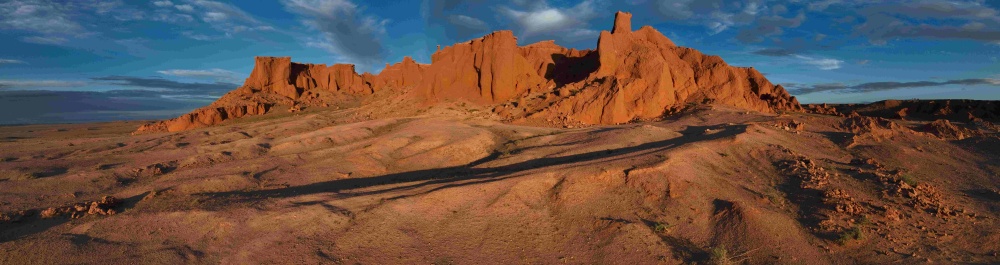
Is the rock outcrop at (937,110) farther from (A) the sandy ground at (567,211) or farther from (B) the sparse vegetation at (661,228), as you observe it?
(B) the sparse vegetation at (661,228)

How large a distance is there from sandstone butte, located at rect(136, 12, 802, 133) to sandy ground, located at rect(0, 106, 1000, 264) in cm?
1154

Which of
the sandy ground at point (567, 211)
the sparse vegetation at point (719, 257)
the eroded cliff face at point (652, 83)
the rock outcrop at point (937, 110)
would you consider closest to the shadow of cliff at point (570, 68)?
the eroded cliff face at point (652, 83)

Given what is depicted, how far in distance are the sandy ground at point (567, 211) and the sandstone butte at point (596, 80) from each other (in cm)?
1154

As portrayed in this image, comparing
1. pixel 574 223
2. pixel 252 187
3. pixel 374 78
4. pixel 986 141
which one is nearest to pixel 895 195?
pixel 574 223

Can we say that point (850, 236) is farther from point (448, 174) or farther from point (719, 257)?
point (448, 174)

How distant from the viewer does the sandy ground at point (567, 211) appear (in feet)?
22.7

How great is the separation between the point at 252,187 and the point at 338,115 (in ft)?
80.3

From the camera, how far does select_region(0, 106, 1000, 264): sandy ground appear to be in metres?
6.91

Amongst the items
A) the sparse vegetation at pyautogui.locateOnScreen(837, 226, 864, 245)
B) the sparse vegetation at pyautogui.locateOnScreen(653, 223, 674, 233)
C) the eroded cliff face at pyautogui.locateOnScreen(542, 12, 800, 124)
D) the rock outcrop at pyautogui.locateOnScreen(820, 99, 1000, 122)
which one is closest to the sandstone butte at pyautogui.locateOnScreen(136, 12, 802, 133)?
the eroded cliff face at pyautogui.locateOnScreen(542, 12, 800, 124)

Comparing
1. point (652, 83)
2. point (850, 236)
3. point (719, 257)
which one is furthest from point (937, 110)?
point (719, 257)

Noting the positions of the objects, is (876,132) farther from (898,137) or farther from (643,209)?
(643,209)

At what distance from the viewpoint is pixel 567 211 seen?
8.57 m

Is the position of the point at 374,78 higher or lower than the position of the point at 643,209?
higher

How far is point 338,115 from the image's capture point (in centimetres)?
3628
